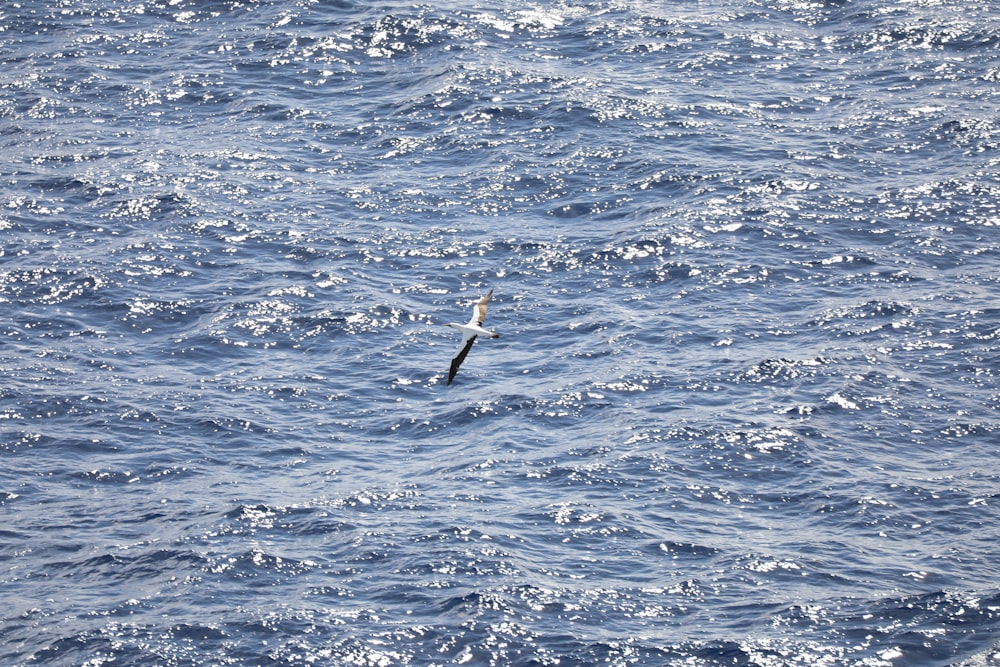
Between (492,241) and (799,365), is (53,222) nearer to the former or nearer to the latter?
(492,241)

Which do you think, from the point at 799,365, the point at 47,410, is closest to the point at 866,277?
the point at 799,365

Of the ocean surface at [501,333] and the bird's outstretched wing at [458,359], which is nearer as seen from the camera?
the bird's outstretched wing at [458,359]

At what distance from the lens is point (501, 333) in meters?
92.9

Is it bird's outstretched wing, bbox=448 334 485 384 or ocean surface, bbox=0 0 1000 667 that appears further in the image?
ocean surface, bbox=0 0 1000 667

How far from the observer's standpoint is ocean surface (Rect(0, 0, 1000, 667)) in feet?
233

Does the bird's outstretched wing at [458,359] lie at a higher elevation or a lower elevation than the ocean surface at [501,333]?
higher

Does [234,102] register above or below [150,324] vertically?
above

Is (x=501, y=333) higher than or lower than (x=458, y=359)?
lower

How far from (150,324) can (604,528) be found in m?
34.7

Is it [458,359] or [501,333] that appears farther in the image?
[501,333]

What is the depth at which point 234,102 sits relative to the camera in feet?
397

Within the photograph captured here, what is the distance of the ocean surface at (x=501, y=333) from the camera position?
70875mm

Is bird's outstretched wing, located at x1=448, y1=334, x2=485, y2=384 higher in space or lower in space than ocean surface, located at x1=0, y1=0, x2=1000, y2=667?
higher

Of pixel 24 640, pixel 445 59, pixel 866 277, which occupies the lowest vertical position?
pixel 24 640
